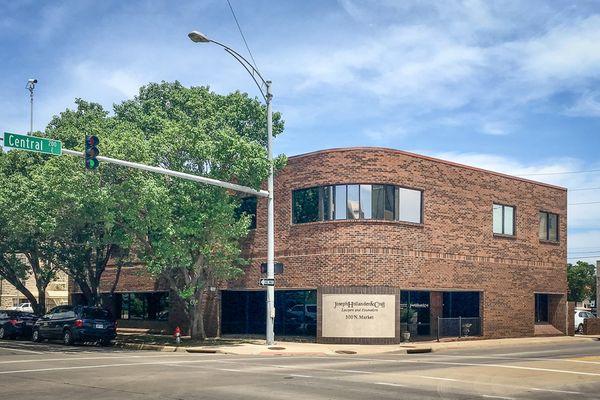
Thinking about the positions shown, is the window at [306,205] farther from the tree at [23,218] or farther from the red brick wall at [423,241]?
the tree at [23,218]

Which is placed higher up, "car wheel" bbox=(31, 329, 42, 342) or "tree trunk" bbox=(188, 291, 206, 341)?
"tree trunk" bbox=(188, 291, 206, 341)

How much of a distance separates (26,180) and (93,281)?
738cm

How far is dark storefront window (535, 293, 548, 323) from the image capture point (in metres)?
43.2

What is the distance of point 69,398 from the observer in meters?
14.3

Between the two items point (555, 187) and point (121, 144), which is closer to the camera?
point (121, 144)

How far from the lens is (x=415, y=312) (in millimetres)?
35719

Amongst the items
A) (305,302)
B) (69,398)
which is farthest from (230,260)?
(69,398)

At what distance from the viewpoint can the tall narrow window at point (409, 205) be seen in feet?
111

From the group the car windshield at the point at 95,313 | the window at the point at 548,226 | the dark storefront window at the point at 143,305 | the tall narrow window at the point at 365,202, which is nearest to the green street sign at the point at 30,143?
the car windshield at the point at 95,313

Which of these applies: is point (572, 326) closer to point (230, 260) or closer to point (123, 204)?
point (230, 260)

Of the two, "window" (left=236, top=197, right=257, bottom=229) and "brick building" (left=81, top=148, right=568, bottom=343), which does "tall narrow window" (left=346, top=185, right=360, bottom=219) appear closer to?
"brick building" (left=81, top=148, right=568, bottom=343)

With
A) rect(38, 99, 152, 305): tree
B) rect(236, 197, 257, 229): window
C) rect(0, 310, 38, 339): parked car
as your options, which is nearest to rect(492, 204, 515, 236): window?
rect(236, 197, 257, 229): window

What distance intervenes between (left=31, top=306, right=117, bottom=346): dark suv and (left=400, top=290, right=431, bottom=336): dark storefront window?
530 inches

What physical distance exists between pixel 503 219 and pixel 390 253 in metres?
9.63
